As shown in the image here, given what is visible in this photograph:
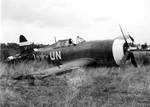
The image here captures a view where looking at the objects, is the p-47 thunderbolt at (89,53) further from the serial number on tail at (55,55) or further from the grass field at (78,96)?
the grass field at (78,96)

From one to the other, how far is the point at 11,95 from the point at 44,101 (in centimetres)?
75

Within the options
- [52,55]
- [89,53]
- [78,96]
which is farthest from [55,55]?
[78,96]

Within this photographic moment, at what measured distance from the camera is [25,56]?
11789 millimetres

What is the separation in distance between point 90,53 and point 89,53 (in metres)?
0.05

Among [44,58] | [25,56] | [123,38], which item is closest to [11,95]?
[123,38]

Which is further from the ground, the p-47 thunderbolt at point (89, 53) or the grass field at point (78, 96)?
the p-47 thunderbolt at point (89, 53)

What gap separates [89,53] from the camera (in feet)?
31.5

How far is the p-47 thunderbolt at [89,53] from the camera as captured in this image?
8.86 m

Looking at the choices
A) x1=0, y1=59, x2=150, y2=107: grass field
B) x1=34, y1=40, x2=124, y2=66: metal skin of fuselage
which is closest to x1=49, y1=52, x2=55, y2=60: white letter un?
x1=34, y1=40, x2=124, y2=66: metal skin of fuselage

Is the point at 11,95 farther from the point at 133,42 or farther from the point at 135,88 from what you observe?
the point at 133,42

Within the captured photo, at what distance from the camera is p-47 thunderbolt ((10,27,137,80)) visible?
29.1 feet

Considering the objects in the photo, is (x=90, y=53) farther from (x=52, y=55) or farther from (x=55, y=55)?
(x=52, y=55)

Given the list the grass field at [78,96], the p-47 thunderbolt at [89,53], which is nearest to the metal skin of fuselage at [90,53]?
the p-47 thunderbolt at [89,53]

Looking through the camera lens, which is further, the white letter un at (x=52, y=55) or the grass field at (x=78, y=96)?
the white letter un at (x=52, y=55)
